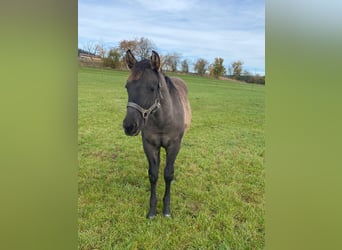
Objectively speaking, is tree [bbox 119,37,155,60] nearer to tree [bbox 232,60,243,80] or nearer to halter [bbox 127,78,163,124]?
halter [bbox 127,78,163,124]

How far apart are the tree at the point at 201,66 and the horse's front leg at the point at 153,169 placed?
50 cm

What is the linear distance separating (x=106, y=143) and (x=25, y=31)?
0.72 metres

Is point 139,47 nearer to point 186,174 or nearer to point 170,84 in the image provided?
point 170,84

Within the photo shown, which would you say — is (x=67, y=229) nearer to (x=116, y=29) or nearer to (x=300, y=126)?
(x=116, y=29)

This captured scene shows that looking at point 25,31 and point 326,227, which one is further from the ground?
point 25,31

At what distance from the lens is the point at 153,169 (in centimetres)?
168

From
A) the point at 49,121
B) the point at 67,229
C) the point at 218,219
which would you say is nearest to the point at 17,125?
the point at 49,121

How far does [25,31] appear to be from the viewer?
1.49m

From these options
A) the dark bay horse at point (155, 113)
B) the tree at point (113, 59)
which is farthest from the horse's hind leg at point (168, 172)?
the tree at point (113, 59)

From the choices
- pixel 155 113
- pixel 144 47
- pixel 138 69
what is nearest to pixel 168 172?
pixel 155 113

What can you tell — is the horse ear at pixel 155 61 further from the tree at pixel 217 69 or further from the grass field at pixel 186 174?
the tree at pixel 217 69

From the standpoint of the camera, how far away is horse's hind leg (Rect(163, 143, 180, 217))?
1.68 m

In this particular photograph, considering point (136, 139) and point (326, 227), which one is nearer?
point (326, 227)

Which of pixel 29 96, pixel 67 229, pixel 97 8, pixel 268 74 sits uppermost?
pixel 97 8
